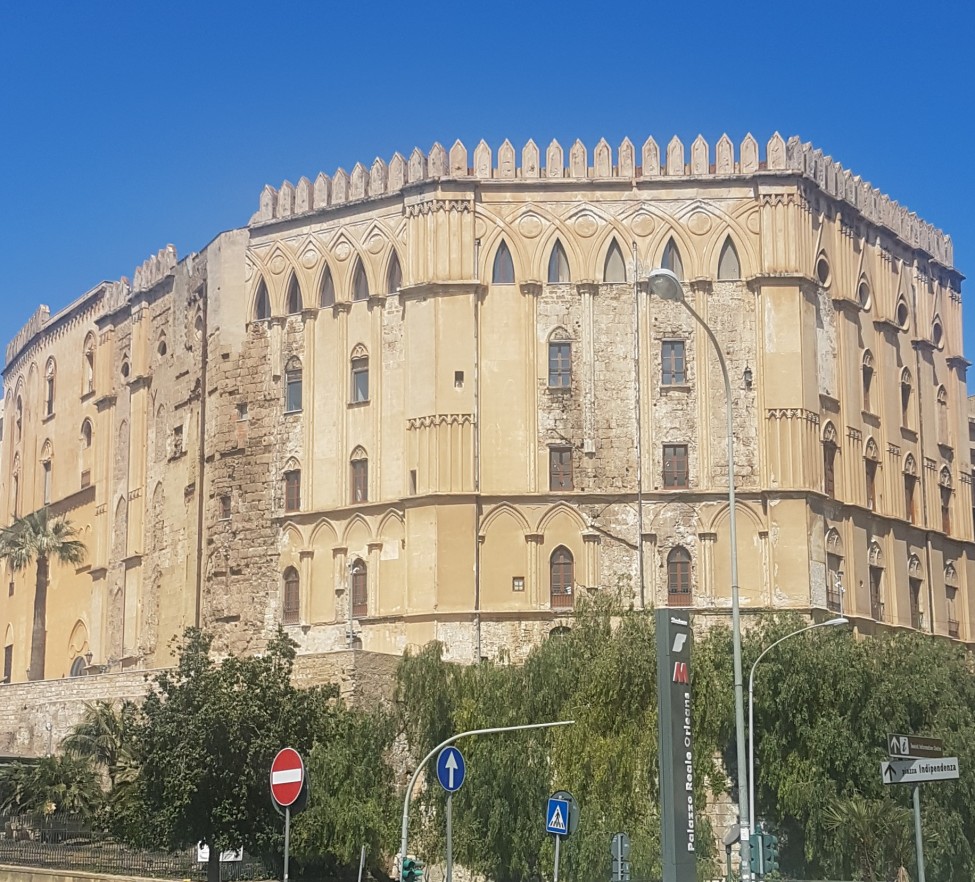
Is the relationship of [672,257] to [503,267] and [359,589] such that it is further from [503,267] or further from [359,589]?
[359,589]

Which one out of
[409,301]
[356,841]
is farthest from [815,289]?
[356,841]

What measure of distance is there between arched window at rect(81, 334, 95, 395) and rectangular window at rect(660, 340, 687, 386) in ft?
84.5

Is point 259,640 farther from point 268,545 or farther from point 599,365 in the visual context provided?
point 599,365

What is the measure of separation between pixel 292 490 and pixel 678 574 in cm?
1271

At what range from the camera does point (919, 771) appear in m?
23.5

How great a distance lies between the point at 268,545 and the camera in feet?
186

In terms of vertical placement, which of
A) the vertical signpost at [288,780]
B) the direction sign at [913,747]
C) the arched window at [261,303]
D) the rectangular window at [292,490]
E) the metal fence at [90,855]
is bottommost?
the metal fence at [90,855]

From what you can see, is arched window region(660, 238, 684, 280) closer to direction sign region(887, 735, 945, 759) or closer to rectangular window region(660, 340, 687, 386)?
rectangular window region(660, 340, 687, 386)

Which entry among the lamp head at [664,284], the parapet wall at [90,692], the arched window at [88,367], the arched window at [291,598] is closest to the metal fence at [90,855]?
the parapet wall at [90,692]

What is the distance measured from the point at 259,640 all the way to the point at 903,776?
34.7m

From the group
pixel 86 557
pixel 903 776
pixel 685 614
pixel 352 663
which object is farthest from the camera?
pixel 86 557

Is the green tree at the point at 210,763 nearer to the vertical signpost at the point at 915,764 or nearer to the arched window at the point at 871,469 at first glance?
the vertical signpost at the point at 915,764

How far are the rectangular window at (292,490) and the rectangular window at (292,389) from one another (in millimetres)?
2142

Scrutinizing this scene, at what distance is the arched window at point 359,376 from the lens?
5600 cm
